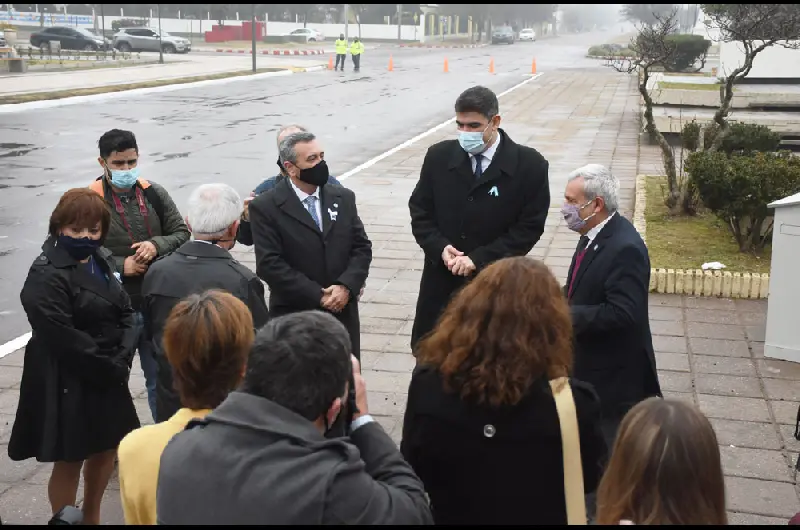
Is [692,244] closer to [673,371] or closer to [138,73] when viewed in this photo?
[673,371]

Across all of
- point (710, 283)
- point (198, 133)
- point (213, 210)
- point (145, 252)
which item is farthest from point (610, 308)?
point (198, 133)

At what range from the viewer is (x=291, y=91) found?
3222 centimetres

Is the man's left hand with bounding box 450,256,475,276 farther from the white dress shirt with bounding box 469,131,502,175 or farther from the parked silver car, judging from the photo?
the parked silver car

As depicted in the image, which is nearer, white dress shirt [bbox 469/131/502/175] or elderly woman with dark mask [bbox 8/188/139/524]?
elderly woman with dark mask [bbox 8/188/139/524]

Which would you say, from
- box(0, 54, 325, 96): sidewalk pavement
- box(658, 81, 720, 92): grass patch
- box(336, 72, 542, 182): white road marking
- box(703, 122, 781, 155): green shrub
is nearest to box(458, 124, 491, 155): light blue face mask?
box(703, 122, 781, 155): green shrub

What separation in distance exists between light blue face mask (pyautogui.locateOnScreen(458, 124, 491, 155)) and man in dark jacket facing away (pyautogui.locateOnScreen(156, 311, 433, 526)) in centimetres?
279

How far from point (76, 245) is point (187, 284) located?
0.54m

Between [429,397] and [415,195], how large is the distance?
272 cm

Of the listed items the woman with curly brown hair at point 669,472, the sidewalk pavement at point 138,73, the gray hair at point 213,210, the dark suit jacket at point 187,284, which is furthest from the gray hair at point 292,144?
the sidewalk pavement at point 138,73

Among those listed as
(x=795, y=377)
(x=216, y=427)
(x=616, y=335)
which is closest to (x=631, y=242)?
(x=616, y=335)

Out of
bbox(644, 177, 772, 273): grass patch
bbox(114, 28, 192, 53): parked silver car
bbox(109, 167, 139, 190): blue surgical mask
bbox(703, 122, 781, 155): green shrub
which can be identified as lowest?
bbox(644, 177, 772, 273): grass patch

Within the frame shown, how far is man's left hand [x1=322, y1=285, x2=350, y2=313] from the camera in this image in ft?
16.3

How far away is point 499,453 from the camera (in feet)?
9.19

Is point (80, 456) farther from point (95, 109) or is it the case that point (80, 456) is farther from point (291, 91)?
point (291, 91)
